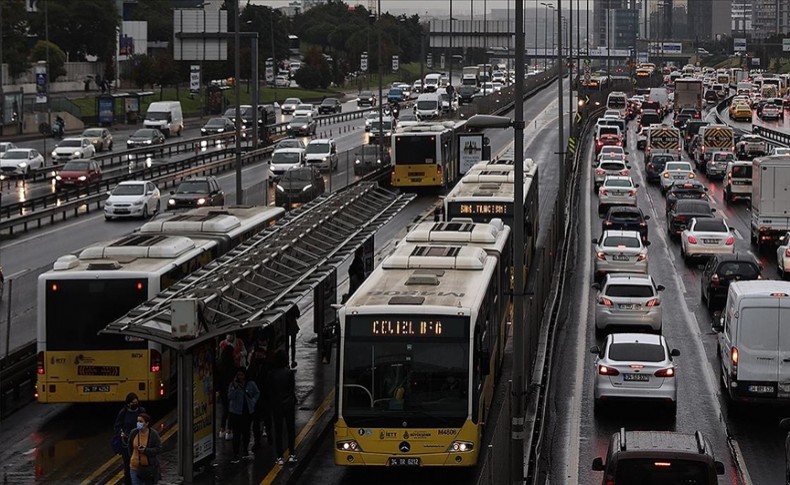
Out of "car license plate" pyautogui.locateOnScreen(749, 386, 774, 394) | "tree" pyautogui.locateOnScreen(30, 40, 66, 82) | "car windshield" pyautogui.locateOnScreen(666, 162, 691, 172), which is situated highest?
"tree" pyautogui.locateOnScreen(30, 40, 66, 82)

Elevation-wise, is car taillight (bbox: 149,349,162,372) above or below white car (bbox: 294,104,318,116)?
below

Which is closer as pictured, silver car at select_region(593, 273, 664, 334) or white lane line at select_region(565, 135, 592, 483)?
white lane line at select_region(565, 135, 592, 483)

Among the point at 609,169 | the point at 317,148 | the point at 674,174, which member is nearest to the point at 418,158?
the point at 609,169

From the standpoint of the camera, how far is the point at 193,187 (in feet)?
192

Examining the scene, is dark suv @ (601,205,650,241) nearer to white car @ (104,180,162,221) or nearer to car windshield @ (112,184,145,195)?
white car @ (104,180,162,221)

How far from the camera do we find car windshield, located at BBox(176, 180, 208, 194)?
58125mm

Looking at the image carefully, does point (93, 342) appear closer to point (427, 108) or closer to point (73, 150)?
point (73, 150)

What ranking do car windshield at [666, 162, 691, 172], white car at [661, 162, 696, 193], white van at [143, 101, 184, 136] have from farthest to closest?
white van at [143, 101, 184, 136]
car windshield at [666, 162, 691, 172]
white car at [661, 162, 696, 193]

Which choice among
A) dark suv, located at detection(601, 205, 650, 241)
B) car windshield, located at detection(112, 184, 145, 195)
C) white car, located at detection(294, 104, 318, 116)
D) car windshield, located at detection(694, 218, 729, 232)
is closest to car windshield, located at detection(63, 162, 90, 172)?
car windshield, located at detection(112, 184, 145, 195)

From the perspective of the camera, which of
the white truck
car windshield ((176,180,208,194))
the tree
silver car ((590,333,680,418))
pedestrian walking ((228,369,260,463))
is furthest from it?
the tree

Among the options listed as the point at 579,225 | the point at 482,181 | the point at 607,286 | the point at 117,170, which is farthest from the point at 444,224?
the point at 117,170

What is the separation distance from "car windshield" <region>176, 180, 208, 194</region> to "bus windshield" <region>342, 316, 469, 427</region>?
3814 cm

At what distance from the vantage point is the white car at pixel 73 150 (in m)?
81.3

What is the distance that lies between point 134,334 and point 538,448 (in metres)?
5.68
